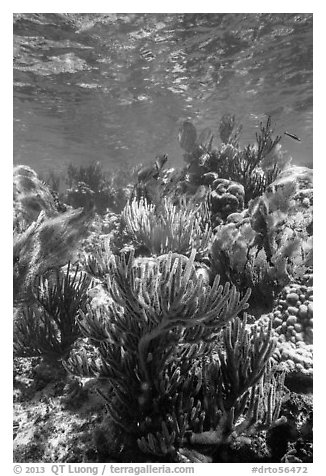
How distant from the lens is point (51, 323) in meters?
3.93

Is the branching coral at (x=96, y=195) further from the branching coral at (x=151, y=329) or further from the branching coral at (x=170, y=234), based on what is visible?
the branching coral at (x=151, y=329)

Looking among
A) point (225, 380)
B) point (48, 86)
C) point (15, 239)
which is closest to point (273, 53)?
point (48, 86)

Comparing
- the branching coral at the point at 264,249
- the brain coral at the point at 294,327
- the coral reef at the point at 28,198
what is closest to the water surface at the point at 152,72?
the coral reef at the point at 28,198

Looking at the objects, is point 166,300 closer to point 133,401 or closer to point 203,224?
point 133,401

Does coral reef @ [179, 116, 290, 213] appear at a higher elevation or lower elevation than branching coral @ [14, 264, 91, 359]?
higher

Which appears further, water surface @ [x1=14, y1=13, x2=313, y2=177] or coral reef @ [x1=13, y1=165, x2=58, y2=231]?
water surface @ [x1=14, y1=13, x2=313, y2=177]

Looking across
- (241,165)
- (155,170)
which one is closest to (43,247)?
(155,170)

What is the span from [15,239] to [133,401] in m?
3.26

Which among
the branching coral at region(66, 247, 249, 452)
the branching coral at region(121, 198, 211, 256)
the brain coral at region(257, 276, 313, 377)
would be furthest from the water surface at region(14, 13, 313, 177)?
the branching coral at region(66, 247, 249, 452)

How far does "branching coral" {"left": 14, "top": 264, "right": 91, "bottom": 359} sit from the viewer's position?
147 inches

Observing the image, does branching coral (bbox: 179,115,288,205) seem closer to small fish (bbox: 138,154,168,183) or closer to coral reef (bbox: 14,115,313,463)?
small fish (bbox: 138,154,168,183)

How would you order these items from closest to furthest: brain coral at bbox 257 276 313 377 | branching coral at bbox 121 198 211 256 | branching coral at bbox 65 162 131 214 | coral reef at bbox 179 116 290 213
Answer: brain coral at bbox 257 276 313 377 → branching coral at bbox 121 198 211 256 → coral reef at bbox 179 116 290 213 → branching coral at bbox 65 162 131 214

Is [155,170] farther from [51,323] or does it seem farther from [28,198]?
[51,323]

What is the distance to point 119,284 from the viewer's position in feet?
7.47
